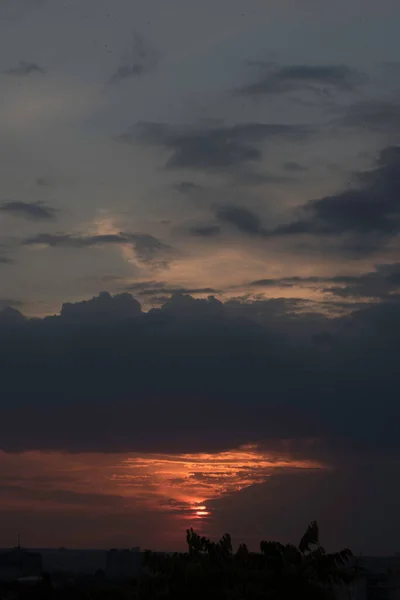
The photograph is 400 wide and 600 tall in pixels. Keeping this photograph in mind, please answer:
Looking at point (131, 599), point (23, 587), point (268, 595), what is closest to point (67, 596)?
point (23, 587)

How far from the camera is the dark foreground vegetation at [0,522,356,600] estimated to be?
5084cm

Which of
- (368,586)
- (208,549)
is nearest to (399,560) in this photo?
(368,586)

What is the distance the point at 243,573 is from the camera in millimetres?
52344

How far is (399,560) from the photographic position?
17438cm

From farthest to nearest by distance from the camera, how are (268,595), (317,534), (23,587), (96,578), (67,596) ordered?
(96,578) < (23,587) < (67,596) < (317,534) < (268,595)

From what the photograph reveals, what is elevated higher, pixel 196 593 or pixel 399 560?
pixel 196 593

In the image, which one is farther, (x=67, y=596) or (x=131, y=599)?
(x=67, y=596)

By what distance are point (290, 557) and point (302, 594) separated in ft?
8.15

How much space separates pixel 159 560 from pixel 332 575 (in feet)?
32.2

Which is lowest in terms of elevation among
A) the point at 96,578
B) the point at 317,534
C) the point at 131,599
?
the point at 96,578

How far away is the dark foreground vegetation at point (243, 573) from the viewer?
50.8m

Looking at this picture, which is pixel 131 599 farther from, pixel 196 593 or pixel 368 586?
pixel 368 586

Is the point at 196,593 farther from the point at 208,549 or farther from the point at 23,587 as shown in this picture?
the point at 23,587

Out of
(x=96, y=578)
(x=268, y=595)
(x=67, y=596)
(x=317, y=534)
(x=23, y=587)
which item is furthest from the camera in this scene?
(x=96, y=578)
